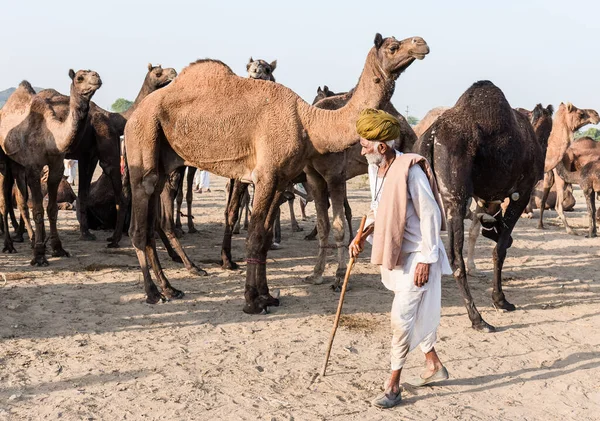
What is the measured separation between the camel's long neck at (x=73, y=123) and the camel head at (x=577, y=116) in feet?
33.7

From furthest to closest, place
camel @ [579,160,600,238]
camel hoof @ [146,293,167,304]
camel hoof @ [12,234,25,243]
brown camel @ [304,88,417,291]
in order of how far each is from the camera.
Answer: camel @ [579,160,600,238]
camel hoof @ [12,234,25,243]
brown camel @ [304,88,417,291]
camel hoof @ [146,293,167,304]

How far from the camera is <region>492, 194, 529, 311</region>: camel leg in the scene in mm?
7770

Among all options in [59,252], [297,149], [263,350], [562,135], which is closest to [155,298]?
[263,350]

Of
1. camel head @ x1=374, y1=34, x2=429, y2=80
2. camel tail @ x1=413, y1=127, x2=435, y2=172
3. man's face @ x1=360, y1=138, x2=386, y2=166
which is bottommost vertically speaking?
man's face @ x1=360, y1=138, x2=386, y2=166

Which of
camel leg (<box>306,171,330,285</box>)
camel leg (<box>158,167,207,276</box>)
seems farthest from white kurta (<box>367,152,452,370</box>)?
camel leg (<box>158,167,207,276</box>)

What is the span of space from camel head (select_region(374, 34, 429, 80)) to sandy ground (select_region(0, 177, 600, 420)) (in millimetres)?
2681

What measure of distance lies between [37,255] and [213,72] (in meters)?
3.90

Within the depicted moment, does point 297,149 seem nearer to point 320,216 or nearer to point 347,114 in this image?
point 347,114

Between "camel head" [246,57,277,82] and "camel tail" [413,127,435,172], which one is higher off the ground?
"camel head" [246,57,277,82]

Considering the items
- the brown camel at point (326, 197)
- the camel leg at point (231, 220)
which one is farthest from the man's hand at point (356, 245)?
the camel leg at point (231, 220)

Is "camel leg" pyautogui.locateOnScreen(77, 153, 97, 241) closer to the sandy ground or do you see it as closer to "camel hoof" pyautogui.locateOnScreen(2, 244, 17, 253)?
"camel hoof" pyautogui.locateOnScreen(2, 244, 17, 253)

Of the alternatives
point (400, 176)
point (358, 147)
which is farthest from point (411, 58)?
point (358, 147)

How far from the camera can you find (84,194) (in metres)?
12.2

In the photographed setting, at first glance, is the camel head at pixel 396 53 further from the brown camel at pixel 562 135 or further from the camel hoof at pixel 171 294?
the brown camel at pixel 562 135
